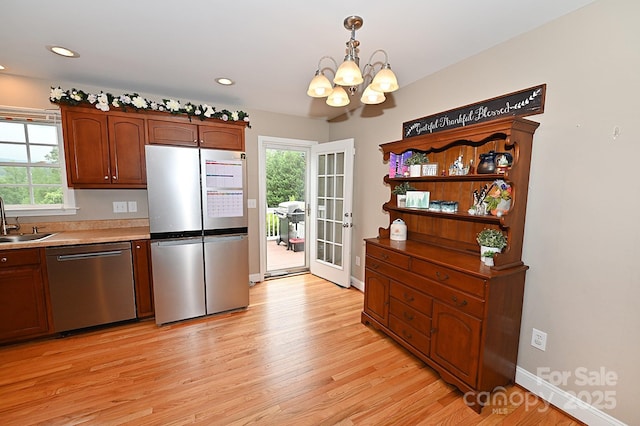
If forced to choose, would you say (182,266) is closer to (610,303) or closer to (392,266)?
(392,266)

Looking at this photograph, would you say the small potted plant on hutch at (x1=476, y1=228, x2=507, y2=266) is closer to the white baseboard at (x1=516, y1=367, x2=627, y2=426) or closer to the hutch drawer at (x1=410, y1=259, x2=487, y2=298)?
the hutch drawer at (x1=410, y1=259, x2=487, y2=298)

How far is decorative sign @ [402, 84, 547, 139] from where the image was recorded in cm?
190

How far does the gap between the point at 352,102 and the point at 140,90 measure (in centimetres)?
250

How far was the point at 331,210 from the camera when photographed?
13.2ft

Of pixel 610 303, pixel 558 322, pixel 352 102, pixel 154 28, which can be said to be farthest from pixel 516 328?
pixel 154 28

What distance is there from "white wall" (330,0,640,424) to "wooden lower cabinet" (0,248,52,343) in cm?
381

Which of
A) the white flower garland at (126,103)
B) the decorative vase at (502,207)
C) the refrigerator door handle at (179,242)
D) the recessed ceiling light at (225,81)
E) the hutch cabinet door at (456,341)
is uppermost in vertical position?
the recessed ceiling light at (225,81)

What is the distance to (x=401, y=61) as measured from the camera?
2418 mm

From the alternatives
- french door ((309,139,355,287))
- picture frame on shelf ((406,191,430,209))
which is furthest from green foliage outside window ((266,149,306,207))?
picture frame on shelf ((406,191,430,209))

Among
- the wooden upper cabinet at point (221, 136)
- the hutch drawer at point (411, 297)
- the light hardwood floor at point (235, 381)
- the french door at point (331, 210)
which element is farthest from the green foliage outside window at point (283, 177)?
the hutch drawer at point (411, 297)

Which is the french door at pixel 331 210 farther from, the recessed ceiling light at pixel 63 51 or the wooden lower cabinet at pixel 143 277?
the recessed ceiling light at pixel 63 51

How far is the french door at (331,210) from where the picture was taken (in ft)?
12.1

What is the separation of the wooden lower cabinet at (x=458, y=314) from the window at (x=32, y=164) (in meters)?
3.58

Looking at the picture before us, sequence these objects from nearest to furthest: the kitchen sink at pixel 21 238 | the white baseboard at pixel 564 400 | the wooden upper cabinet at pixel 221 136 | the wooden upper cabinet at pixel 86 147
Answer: the white baseboard at pixel 564 400 → the kitchen sink at pixel 21 238 → the wooden upper cabinet at pixel 86 147 → the wooden upper cabinet at pixel 221 136
